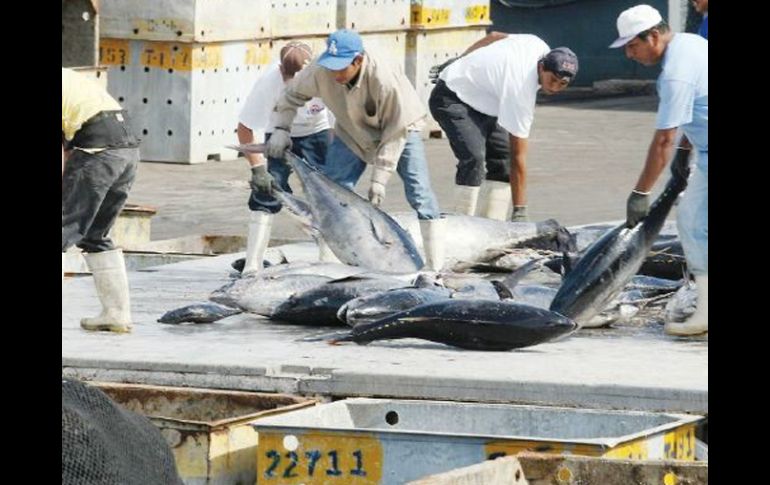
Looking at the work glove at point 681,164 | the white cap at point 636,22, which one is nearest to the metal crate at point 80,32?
the work glove at point 681,164

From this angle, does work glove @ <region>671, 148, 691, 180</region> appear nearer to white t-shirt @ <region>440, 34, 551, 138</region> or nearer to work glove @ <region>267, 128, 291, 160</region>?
work glove @ <region>267, 128, 291, 160</region>

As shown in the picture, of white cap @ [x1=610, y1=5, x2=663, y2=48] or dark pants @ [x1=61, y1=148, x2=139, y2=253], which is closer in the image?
dark pants @ [x1=61, y1=148, x2=139, y2=253]

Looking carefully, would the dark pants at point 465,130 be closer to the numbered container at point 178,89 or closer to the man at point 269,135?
the man at point 269,135

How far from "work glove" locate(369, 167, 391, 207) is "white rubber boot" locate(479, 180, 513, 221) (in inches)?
90.8

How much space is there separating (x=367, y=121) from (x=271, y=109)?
104 cm

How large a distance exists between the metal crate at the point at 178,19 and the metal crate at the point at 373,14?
1782 millimetres

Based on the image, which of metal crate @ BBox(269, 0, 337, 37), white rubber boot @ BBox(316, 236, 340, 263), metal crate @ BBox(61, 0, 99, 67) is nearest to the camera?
white rubber boot @ BBox(316, 236, 340, 263)

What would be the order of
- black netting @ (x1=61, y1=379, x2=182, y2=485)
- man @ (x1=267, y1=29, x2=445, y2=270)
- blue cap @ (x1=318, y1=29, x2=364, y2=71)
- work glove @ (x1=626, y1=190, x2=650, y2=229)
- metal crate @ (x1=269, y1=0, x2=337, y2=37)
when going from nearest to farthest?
black netting @ (x1=61, y1=379, x2=182, y2=485), work glove @ (x1=626, y1=190, x2=650, y2=229), blue cap @ (x1=318, y1=29, x2=364, y2=71), man @ (x1=267, y1=29, x2=445, y2=270), metal crate @ (x1=269, y1=0, x2=337, y2=37)

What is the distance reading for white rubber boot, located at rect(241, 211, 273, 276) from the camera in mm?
11602

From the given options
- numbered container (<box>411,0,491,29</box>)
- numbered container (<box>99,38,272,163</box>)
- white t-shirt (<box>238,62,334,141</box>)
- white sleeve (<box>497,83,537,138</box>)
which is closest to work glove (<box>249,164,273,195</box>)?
white t-shirt (<box>238,62,334,141</box>)

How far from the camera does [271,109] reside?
12.1 meters
